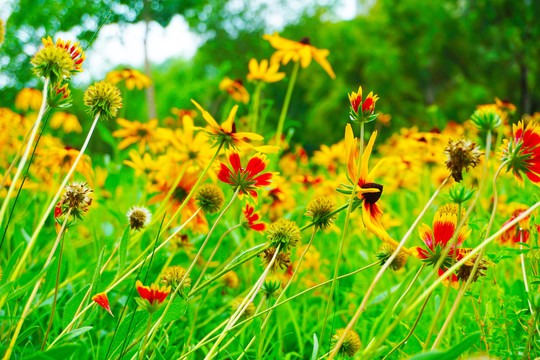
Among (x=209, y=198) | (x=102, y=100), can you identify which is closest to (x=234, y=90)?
(x=209, y=198)

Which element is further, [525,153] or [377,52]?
[377,52]

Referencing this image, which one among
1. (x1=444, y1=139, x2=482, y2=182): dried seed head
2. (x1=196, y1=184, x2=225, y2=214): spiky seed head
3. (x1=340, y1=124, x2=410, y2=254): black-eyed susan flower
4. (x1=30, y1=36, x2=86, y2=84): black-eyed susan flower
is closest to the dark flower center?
(x1=340, y1=124, x2=410, y2=254): black-eyed susan flower

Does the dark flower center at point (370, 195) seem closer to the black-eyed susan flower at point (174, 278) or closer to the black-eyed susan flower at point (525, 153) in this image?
the black-eyed susan flower at point (525, 153)

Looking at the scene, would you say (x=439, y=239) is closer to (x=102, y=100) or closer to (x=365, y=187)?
(x=365, y=187)

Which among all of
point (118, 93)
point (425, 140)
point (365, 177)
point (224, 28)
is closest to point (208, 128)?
point (118, 93)

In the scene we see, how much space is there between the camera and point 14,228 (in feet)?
3.49

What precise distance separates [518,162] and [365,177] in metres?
0.18

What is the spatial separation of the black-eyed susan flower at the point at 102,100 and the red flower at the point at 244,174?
163mm

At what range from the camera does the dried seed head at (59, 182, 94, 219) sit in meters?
0.53

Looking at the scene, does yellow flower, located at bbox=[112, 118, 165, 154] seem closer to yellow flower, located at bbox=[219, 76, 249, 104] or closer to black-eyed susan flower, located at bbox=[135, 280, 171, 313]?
yellow flower, located at bbox=[219, 76, 249, 104]

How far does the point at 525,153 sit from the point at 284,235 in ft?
1.00

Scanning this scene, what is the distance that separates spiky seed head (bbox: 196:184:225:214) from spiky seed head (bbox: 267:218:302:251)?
0.15 metres

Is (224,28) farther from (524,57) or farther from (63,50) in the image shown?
(63,50)

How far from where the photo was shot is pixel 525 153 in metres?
0.51
